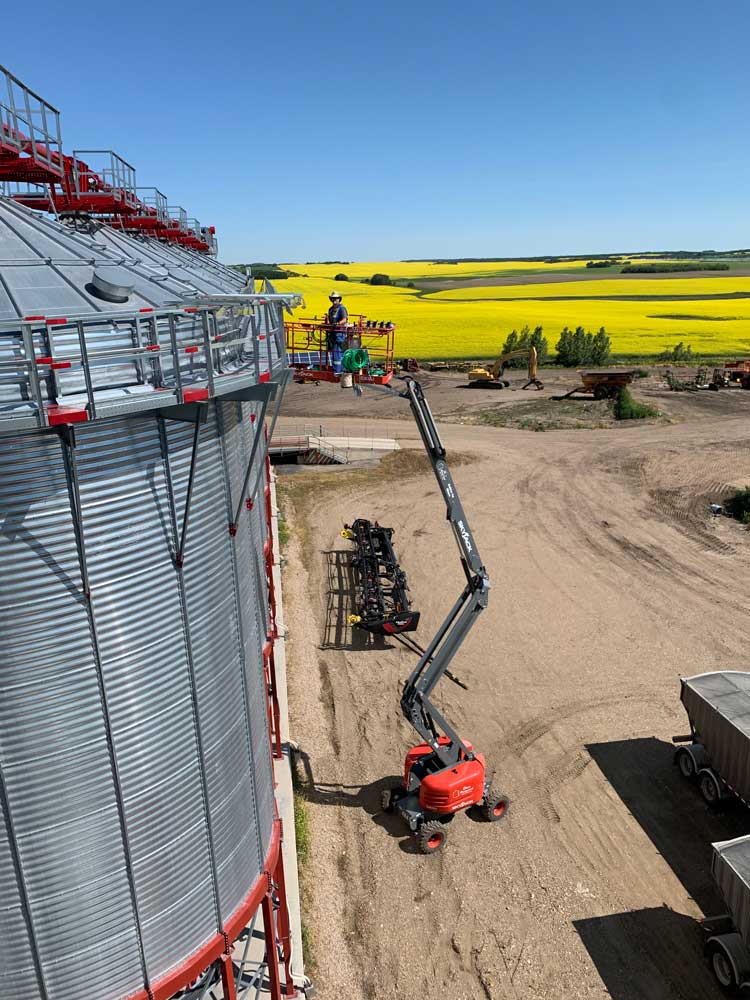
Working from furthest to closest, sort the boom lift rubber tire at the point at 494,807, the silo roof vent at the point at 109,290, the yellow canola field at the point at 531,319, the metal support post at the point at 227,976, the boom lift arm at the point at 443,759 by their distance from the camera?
the yellow canola field at the point at 531,319 → the boom lift rubber tire at the point at 494,807 → the boom lift arm at the point at 443,759 → the metal support post at the point at 227,976 → the silo roof vent at the point at 109,290

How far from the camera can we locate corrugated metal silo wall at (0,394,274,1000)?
6.20 meters

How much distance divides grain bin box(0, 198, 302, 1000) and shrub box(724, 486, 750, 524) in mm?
29087

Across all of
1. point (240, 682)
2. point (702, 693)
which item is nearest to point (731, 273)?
point (702, 693)

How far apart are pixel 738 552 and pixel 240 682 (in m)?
25.3

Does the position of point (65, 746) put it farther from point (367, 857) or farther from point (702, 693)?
point (702, 693)

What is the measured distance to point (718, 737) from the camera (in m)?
14.8

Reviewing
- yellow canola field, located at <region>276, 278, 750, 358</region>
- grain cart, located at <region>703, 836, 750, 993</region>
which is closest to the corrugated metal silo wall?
grain cart, located at <region>703, 836, 750, 993</region>

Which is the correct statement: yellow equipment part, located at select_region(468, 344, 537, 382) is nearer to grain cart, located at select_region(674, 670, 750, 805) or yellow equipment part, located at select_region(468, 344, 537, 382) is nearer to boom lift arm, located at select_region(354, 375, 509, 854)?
grain cart, located at select_region(674, 670, 750, 805)

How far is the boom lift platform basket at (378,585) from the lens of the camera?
21.4m

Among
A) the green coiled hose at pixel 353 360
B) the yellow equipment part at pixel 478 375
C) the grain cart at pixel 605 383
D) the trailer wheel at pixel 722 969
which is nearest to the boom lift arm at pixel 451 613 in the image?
the green coiled hose at pixel 353 360

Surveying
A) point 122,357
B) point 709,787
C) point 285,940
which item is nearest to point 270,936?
point 285,940

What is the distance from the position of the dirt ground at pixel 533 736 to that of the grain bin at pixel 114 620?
564cm

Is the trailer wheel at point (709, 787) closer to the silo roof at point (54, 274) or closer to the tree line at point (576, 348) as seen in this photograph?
the silo roof at point (54, 274)

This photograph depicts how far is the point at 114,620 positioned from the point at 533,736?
13.6 m
